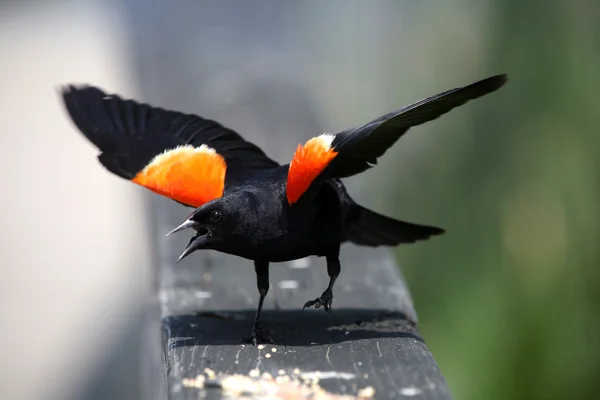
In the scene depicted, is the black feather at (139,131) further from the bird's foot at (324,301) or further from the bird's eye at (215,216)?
the bird's foot at (324,301)

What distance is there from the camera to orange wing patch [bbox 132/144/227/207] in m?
3.41

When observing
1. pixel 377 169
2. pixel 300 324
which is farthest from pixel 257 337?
pixel 377 169

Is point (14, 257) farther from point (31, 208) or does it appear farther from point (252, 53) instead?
point (252, 53)

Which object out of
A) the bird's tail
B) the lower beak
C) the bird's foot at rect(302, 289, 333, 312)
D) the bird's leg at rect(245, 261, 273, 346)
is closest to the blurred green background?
the bird's tail

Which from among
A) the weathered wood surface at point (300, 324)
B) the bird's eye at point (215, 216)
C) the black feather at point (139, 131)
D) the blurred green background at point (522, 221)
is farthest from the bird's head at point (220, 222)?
the blurred green background at point (522, 221)

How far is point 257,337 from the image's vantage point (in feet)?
9.99

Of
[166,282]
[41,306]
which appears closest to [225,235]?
[166,282]

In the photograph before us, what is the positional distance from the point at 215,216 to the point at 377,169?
3.47 m

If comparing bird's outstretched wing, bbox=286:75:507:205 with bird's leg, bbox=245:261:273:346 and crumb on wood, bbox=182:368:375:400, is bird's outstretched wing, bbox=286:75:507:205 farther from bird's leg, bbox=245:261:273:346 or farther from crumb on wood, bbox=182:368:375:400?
crumb on wood, bbox=182:368:375:400

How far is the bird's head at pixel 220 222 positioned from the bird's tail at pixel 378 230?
679 millimetres

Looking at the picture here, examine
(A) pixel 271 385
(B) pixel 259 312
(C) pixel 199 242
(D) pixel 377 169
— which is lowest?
(A) pixel 271 385

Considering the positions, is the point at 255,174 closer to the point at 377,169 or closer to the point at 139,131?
the point at 139,131

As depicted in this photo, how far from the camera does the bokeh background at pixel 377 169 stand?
4.46 meters

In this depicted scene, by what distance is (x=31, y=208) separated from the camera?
757 cm
